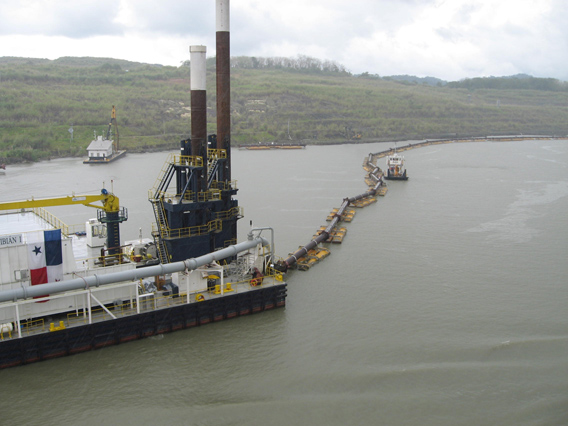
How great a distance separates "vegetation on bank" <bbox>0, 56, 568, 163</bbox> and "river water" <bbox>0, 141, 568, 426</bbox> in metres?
50.5

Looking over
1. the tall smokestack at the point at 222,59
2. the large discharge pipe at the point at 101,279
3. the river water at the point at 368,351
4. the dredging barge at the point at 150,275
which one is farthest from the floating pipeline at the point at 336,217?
the tall smokestack at the point at 222,59

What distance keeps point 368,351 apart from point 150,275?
8.06 meters

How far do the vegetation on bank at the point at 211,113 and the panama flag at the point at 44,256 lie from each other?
53916mm

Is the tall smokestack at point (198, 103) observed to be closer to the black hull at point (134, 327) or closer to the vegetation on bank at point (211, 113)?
the black hull at point (134, 327)

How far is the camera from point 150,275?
1836 cm

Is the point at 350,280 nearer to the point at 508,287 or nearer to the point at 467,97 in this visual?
the point at 508,287

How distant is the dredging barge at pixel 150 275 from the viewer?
1664 centimetres

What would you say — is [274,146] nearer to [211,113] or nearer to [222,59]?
[211,113]

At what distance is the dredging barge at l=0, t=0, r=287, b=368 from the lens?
16.6 meters

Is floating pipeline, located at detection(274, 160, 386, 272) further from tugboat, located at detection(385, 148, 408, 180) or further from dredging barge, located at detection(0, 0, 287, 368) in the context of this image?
tugboat, located at detection(385, 148, 408, 180)

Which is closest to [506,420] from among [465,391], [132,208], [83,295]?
[465,391]

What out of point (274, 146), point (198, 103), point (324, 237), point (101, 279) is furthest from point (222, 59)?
point (274, 146)

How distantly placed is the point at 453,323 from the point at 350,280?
18.4ft

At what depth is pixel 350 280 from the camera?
24.2 meters
